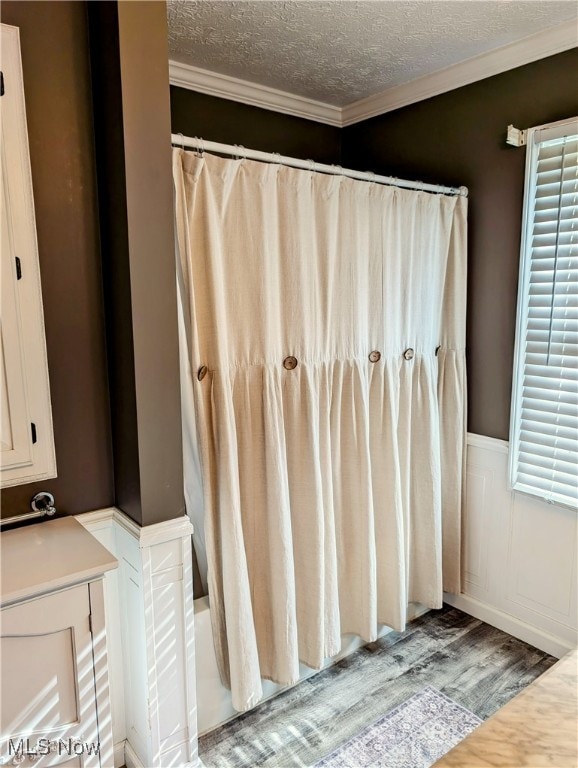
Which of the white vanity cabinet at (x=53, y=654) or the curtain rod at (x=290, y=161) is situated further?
the curtain rod at (x=290, y=161)

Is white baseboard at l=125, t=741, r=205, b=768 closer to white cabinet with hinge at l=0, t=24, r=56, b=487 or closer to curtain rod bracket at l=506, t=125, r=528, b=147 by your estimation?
white cabinet with hinge at l=0, t=24, r=56, b=487

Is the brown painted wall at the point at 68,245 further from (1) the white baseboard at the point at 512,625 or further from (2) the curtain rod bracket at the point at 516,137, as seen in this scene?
(1) the white baseboard at the point at 512,625

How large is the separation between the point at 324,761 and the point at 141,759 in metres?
0.58

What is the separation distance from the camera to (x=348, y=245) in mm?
1919

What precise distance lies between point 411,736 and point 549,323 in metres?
1.59

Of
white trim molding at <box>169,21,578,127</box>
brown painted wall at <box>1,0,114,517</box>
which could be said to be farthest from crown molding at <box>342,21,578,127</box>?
brown painted wall at <box>1,0,114,517</box>

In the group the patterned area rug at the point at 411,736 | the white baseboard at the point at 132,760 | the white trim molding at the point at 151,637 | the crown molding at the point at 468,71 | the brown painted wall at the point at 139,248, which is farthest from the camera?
the crown molding at the point at 468,71

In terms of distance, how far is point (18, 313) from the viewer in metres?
1.37

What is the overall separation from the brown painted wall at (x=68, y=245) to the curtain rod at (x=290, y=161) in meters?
0.28

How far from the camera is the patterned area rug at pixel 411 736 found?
1704 mm

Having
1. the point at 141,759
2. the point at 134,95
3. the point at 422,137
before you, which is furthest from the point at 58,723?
the point at 422,137

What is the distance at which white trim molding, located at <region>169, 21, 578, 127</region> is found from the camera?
195 cm

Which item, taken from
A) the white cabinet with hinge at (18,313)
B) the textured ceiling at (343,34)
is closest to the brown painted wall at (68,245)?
the white cabinet with hinge at (18,313)

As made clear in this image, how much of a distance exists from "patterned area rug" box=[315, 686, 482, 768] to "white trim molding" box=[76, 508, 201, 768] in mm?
515
